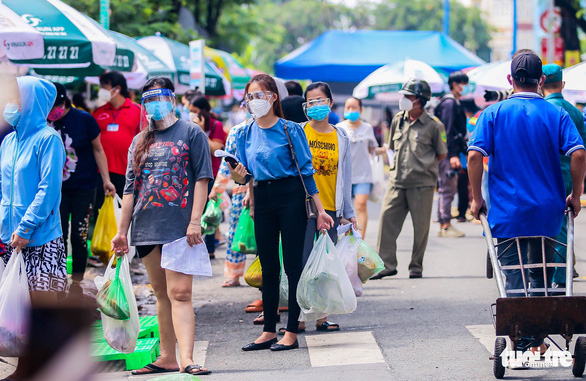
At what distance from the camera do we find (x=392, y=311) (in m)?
7.40

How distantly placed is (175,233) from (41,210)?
903 mm

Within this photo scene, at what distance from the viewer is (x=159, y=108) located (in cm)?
540

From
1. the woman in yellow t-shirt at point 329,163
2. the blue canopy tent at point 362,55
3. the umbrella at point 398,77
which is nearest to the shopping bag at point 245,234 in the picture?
the woman in yellow t-shirt at point 329,163

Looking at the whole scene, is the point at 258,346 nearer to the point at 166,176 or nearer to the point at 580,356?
the point at 166,176

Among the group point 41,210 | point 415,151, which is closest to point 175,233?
point 41,210

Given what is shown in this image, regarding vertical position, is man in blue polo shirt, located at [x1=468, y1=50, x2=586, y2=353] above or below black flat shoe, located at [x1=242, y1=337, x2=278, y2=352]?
above

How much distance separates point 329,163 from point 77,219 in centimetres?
242

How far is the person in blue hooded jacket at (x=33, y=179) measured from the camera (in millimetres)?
5613

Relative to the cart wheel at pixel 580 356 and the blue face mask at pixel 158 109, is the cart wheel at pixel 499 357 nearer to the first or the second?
the cart wheel at pixel 580 356

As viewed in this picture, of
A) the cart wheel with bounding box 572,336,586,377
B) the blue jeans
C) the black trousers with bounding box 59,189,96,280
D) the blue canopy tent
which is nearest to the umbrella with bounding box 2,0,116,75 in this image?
the black trousers with bounding box 59,189,96,280

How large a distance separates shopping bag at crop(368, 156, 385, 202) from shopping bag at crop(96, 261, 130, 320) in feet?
17.1

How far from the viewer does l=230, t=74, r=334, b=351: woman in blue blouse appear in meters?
5.93

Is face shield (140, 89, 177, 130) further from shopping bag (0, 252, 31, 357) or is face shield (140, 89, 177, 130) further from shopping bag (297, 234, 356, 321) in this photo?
shopping bag (297, 234, 356, 321)

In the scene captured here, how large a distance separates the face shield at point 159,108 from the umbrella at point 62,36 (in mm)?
2473
